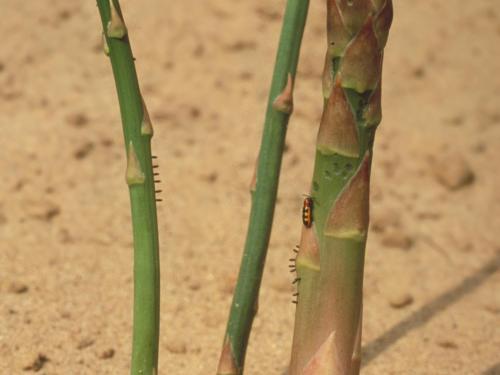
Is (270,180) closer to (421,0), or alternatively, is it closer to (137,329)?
(137,329)

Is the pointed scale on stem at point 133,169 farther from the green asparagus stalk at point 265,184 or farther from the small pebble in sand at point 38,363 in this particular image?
the small pebble in sand at point 38,363

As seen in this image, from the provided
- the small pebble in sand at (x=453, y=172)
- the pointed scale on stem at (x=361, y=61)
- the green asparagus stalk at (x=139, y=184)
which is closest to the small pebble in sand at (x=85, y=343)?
the green asparagus stalk at (x=139, y=184)

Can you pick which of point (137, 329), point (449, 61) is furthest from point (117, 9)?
point (449, 61)

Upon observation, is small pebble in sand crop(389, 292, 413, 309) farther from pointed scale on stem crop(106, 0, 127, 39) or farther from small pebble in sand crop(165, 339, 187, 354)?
pointed scale on stem crop(106, 0, 127, 39)

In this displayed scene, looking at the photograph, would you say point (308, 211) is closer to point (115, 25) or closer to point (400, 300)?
point (115, 25)

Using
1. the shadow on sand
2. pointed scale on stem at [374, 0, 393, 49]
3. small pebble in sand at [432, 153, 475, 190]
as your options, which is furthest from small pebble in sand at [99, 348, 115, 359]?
small pebble in sand at [432, 153, 475, 190]

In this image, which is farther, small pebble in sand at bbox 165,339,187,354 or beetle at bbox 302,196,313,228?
small pebble in sand at bbox 165,339,187,354
